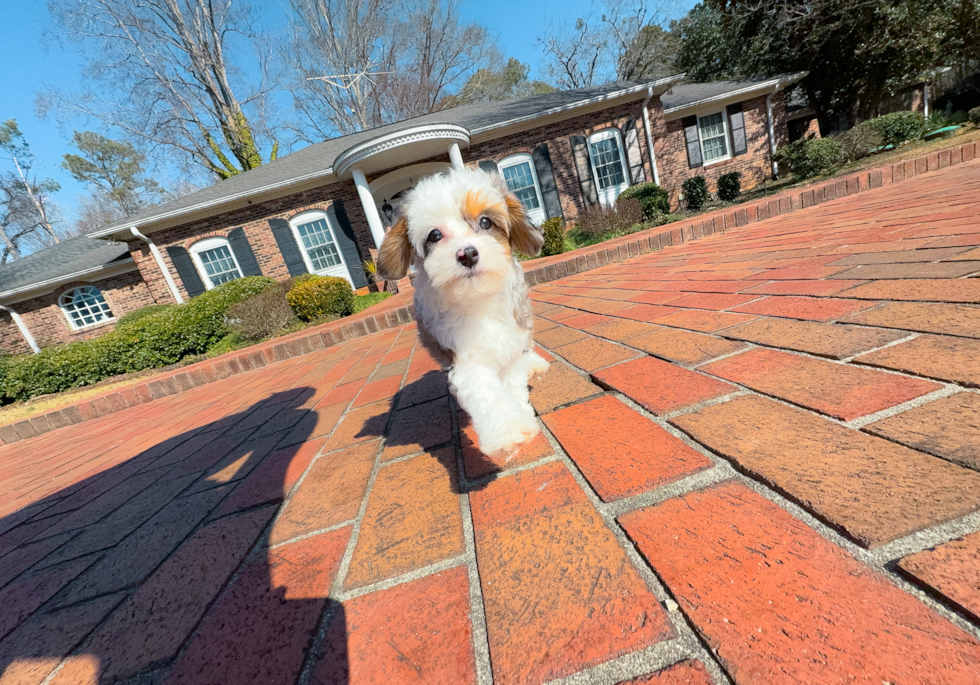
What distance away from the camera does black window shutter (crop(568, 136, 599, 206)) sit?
45.5ft

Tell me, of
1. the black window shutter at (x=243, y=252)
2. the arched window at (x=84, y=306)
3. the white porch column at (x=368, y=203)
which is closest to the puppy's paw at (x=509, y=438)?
the white porch column at (x=368, y=203)

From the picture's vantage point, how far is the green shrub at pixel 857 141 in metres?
11.7

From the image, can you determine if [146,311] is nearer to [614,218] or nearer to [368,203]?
[368,203]

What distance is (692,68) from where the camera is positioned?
2242cm

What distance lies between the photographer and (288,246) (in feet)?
43.0

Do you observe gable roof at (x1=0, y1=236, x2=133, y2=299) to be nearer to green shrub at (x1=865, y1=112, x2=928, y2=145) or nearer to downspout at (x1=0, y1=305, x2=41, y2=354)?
downspout at (x1=0, y1=305, x2=41, y2=354)

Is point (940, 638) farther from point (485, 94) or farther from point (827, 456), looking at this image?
point (485, 94)

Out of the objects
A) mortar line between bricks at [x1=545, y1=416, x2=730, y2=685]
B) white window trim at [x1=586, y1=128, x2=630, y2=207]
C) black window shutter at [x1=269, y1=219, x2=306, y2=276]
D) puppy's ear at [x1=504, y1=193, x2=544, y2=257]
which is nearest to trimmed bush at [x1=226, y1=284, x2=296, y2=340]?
black window shutter at [x1=269, y1=219, x2=306, y2=276]

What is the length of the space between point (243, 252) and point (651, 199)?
13.2 metres

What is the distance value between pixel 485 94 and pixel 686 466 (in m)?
31.3

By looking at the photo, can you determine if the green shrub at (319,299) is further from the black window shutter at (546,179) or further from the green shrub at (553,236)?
the black window shutter at (546,179)

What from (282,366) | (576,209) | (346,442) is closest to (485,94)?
(576,209)

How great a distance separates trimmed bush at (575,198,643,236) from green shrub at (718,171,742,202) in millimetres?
4889

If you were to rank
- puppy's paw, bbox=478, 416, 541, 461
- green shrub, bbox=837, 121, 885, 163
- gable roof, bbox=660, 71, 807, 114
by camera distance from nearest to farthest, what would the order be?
puppy's paw, bbox=478, 416, 541, 461 < green shrub, bbox=837, 121, 885, 163 < gable roof, bbox=660, 71, 807, 114
